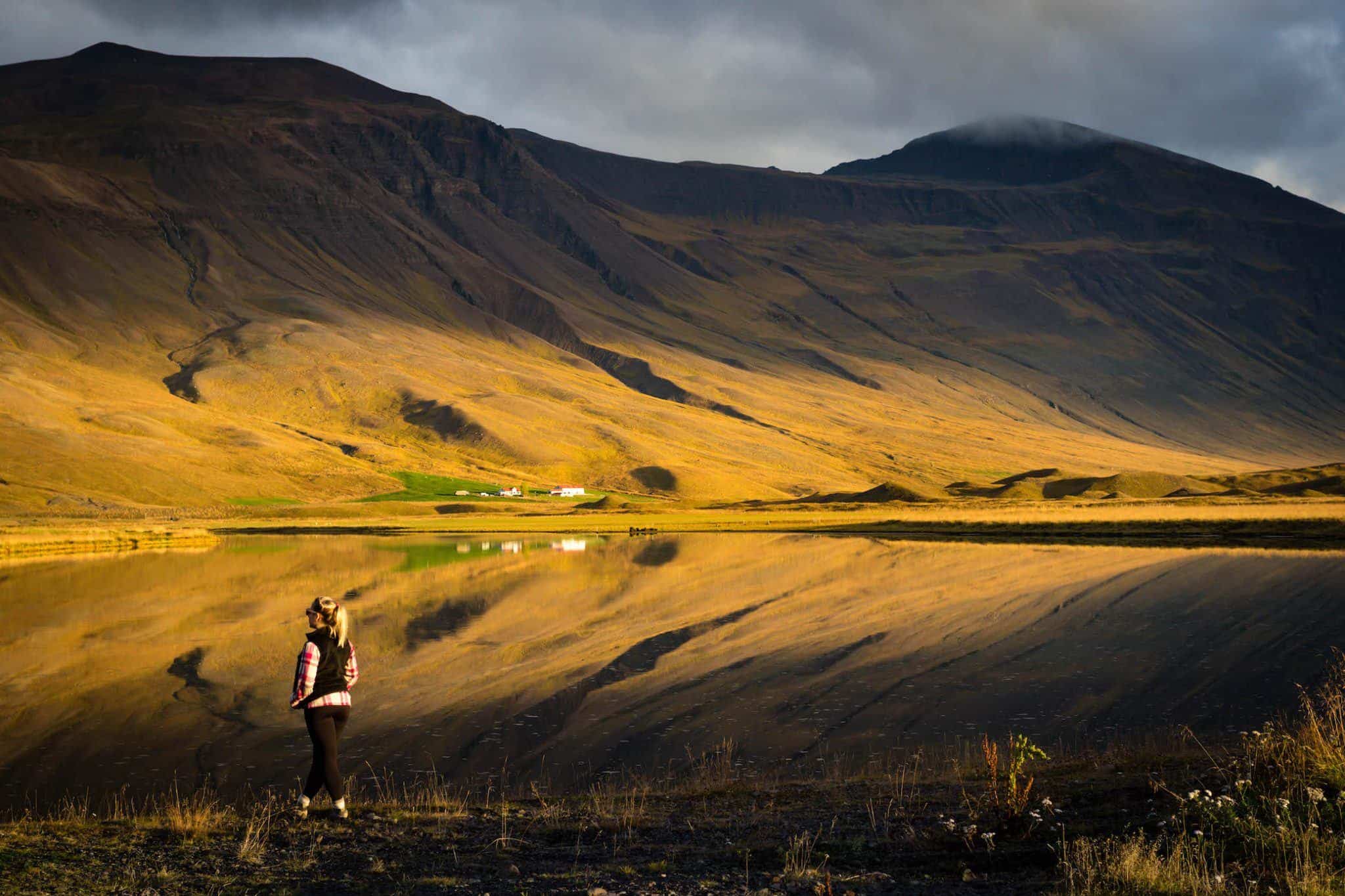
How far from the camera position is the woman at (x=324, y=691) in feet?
46.9

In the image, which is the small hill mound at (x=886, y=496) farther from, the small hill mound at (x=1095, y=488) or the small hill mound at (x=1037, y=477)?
the small hill mound at (x=1037, y=477)

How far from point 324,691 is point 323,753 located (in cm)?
78

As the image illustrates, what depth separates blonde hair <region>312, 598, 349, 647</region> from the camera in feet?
46.6

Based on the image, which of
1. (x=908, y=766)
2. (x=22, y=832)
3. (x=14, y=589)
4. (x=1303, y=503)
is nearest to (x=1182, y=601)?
(x=908, y=766)

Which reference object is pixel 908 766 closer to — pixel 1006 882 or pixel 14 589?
pixel 1006 882

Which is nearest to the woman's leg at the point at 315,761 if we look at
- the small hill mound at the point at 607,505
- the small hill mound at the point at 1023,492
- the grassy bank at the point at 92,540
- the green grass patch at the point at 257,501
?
the grassy bank at the point at 92,540

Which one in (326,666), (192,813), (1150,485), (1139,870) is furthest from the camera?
(1150,485)

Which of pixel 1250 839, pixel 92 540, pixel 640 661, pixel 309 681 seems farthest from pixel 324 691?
pixel 92 540

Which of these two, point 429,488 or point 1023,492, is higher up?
point 429,488

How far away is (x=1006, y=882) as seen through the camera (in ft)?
35.8

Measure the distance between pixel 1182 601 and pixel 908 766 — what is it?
24.7m

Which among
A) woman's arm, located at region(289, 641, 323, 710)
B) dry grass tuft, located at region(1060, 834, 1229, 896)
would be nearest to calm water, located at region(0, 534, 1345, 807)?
woman's arm, located at region(289, 641, 323, 710)

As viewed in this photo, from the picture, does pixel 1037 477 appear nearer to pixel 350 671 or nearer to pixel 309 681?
pixel 350 671

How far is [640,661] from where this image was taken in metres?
29.1
